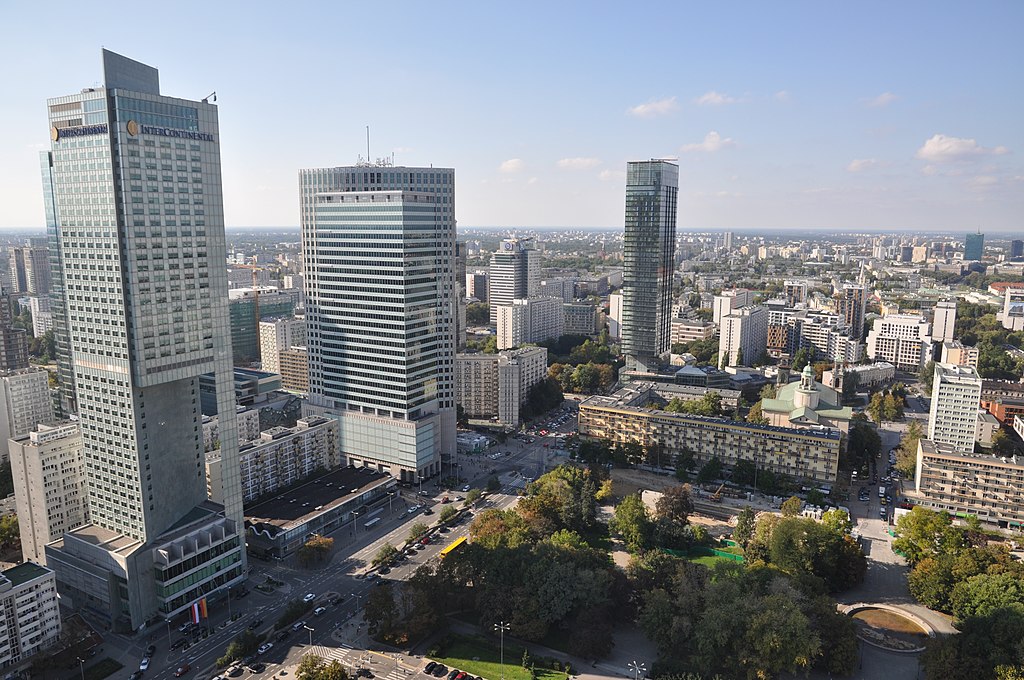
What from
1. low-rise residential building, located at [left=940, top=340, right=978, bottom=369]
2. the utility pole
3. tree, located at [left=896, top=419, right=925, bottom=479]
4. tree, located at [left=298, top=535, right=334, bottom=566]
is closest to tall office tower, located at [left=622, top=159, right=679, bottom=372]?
tree, located at [left=896, top=419, right=925, bottom=479]

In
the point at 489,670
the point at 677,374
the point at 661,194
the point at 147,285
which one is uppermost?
the point at 661,194

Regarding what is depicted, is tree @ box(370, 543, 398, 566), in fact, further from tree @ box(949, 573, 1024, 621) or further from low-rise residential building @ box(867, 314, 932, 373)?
low-rise residential building @ box(867, 314, 932, 373)

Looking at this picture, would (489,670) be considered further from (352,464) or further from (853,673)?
(352,464)

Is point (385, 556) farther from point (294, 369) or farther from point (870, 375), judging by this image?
point (870, 375)

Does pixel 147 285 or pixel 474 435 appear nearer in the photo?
pixel 147 285

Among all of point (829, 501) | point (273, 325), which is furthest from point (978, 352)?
point (273, 325)

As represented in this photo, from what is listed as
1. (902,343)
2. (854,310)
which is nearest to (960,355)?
(902,343)
